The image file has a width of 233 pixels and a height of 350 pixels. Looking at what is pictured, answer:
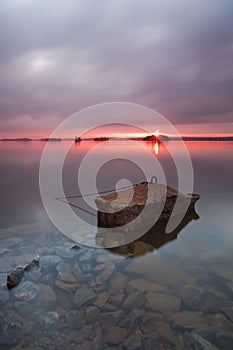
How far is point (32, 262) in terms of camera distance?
19.4ft

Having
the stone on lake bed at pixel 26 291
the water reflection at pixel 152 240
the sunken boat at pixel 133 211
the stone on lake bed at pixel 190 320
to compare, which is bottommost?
the stone on lake bed at pixel 190 320

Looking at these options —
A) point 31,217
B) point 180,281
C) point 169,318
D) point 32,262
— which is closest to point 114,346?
point 169,318

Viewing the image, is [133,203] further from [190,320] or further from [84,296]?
[190,320]

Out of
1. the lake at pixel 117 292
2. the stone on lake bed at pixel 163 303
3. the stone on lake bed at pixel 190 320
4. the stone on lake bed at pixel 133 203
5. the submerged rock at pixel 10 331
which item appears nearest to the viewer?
the submerged rock at pixel 10 331

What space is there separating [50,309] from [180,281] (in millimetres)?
3176

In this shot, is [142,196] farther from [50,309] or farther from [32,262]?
[50,309]

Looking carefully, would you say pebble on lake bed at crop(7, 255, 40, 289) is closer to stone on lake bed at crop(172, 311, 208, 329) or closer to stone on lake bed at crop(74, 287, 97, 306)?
stone on lake bed at crop(74, 287, 97, 306)

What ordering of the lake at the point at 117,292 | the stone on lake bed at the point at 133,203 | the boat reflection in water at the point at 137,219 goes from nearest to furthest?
the lake at the point at 117,292 → the boat reflection in water at the point at 137,219 → the stone on lake bed at the point at 133,203

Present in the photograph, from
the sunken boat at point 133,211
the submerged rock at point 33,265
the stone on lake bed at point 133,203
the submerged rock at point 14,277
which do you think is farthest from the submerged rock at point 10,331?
the stone on lake bed at point 133,203

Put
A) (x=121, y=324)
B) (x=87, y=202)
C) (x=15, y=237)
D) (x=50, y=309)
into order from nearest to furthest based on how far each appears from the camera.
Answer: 1. (x=121, y=324)
2. (x=50, y=309)
3. (x=15, y=237)
4. (x=87, y=202)

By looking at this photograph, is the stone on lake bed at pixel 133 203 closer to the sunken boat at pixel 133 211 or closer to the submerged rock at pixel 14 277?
the sunken boat at pixel 133 211

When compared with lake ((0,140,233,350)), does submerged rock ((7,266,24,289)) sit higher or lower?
higher

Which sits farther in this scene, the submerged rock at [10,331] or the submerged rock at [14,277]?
the submerged rock at [14,277]

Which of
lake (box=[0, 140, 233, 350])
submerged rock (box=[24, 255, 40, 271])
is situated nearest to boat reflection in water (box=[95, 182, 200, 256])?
lake (box=[0, 140, 233, 350])
